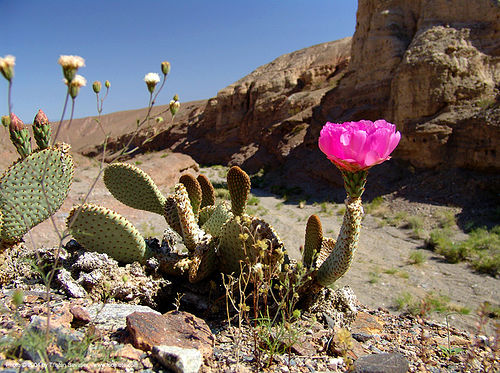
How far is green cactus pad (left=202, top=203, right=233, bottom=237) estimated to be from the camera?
9.73 ft

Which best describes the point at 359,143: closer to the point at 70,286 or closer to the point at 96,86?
the point at 96,86

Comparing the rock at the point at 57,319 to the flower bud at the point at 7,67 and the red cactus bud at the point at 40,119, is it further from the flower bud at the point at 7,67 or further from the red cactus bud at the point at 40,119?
the red cactus bud at the point at 40,119

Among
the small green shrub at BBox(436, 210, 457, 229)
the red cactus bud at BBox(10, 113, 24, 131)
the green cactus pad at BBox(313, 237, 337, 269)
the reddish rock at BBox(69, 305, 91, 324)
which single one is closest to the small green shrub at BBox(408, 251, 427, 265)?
the small green shrub at BBox(436, 210, 457, 229)

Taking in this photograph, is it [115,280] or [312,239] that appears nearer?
[115,280]

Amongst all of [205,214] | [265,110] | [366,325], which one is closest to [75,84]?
[205,214]

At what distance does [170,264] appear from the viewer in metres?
2.67

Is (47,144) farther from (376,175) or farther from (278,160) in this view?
(278,160)

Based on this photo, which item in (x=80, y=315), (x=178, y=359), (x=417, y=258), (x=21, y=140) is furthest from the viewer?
(x=417, y=258)

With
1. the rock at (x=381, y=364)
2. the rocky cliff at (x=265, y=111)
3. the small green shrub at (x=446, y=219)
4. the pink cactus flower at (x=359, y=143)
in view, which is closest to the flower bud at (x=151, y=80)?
the pink cactus flower at (x=359, y=143)

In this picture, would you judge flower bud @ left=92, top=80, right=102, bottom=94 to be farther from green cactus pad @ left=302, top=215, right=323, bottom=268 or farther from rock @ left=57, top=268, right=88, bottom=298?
green cactus pad @ left=302, top=215, right=323, bottom=268

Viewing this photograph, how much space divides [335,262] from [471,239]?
6.33 m

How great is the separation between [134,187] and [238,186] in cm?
101

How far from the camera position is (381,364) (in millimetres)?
1766

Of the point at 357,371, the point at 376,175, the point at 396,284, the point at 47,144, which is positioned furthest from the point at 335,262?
the point at 376,175
